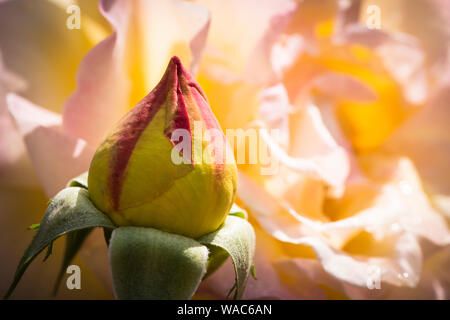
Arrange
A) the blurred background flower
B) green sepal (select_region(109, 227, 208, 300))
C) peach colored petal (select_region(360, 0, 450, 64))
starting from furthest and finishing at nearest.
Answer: peach colored petal (select_region(360, 0, 450, 64)), the blurred background flower, green sepal (select_region(109, 227, 208, 300))

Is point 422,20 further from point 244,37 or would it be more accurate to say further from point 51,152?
point 51,152

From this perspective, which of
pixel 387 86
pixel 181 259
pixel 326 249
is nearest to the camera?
pixel 181 259

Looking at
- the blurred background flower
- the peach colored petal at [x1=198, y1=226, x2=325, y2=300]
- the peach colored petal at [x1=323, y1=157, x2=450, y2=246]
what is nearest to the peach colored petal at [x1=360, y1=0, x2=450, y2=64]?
the blurred background flower

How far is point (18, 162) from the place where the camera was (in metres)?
0.34

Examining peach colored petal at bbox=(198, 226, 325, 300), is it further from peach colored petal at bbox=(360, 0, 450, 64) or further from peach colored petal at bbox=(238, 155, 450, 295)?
peach colored petal at bbox=(360, 0, 450, 64)

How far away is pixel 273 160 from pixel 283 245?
2.6 inches

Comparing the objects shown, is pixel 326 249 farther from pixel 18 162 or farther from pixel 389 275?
pixel 18 162

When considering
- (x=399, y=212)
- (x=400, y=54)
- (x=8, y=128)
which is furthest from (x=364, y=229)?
(x=8, y=128)

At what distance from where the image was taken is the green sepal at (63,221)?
0.24 metres

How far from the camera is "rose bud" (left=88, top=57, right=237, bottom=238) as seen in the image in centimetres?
24

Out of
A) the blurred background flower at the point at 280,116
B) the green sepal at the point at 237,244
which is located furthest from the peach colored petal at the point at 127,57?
the green sepal at the point at 237,244

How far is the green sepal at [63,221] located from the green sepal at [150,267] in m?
0.02

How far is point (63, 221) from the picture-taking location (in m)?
0.24

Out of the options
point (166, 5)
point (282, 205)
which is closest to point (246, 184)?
point (282, 205)
